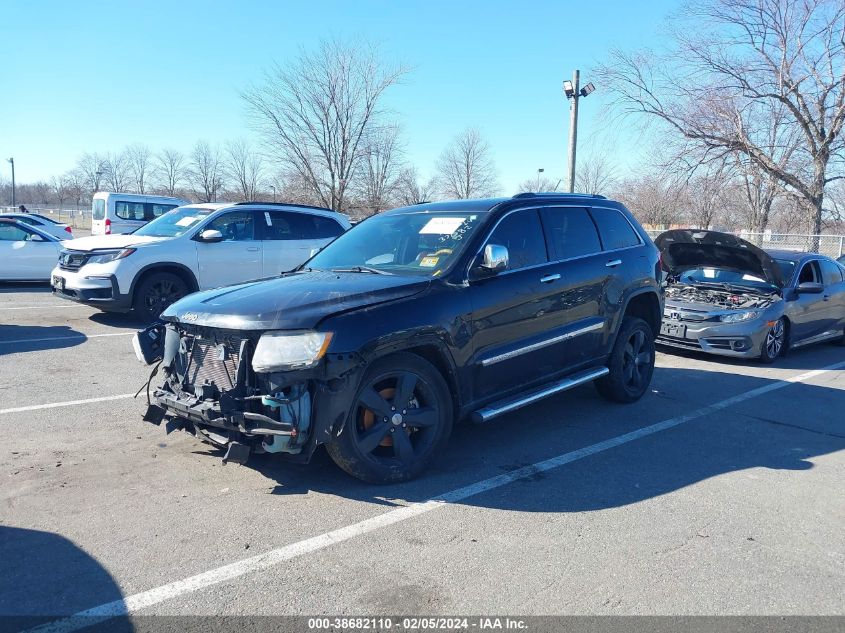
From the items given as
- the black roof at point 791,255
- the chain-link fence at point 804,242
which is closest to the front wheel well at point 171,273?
the black roof at point 791,255

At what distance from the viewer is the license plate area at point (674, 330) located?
882cm

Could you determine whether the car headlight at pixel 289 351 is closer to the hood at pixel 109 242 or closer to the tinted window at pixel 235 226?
the hood at pixel 109 242

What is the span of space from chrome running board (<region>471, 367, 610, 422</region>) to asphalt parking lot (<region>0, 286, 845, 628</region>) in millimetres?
381

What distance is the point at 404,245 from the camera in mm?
5223

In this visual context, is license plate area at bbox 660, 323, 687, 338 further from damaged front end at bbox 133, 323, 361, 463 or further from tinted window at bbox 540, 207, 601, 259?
damaged front end at bbox 133, 323, 361, 463

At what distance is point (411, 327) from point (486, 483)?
1.18 metres

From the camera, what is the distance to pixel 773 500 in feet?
14.0

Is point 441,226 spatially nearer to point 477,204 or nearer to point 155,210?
point 477,204

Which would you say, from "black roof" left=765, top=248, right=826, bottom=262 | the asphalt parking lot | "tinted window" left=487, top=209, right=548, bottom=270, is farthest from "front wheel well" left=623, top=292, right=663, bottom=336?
"black roof" left=765, top=248, right=826, bottom=262

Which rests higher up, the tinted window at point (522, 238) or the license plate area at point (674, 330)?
the tinted window at point (522, 238)

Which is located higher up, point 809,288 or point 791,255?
point 791,255

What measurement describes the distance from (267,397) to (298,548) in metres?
0.85

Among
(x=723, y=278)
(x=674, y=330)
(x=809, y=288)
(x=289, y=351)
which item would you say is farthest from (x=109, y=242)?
(x=809, y=288)

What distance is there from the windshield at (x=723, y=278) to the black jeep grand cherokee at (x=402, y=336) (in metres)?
4.32
